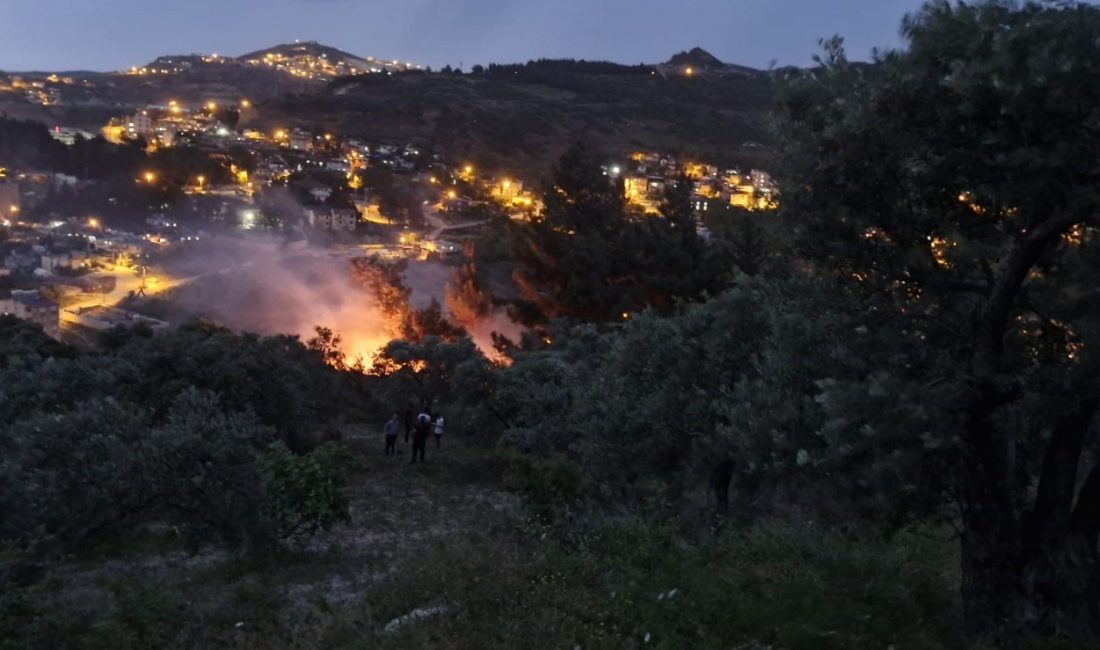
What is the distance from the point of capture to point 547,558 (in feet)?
21.2

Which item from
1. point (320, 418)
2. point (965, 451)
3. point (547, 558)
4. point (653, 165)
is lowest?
point (320, 418)

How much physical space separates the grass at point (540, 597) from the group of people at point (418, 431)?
630 cm

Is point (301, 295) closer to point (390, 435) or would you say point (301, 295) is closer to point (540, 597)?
point (390, 435)

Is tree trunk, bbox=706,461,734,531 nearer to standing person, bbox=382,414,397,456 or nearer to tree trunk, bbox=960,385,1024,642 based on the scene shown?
tree trunk, bbox=960,385,1024,642

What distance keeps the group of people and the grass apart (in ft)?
20.7

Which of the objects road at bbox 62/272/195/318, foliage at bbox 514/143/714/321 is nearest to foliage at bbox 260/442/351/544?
foliage at bbox 514/143/714/321

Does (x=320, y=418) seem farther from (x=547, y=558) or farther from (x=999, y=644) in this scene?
(x=999, y=644)

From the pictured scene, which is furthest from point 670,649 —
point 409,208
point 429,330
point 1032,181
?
point 409,208

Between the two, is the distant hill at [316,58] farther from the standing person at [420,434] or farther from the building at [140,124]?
the standing person at [420,434]

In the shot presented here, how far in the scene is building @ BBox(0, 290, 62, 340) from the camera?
27016 mm

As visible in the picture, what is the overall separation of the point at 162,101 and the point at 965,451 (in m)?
108

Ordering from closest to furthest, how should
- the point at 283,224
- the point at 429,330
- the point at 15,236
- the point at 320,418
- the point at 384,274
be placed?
1. the point at 320,418
2. the point at 429,330
3. the point at 384,274
4. the point at 15,236
5. the point at 283,224

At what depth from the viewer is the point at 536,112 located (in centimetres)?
7656

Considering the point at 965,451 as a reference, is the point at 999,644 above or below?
below
